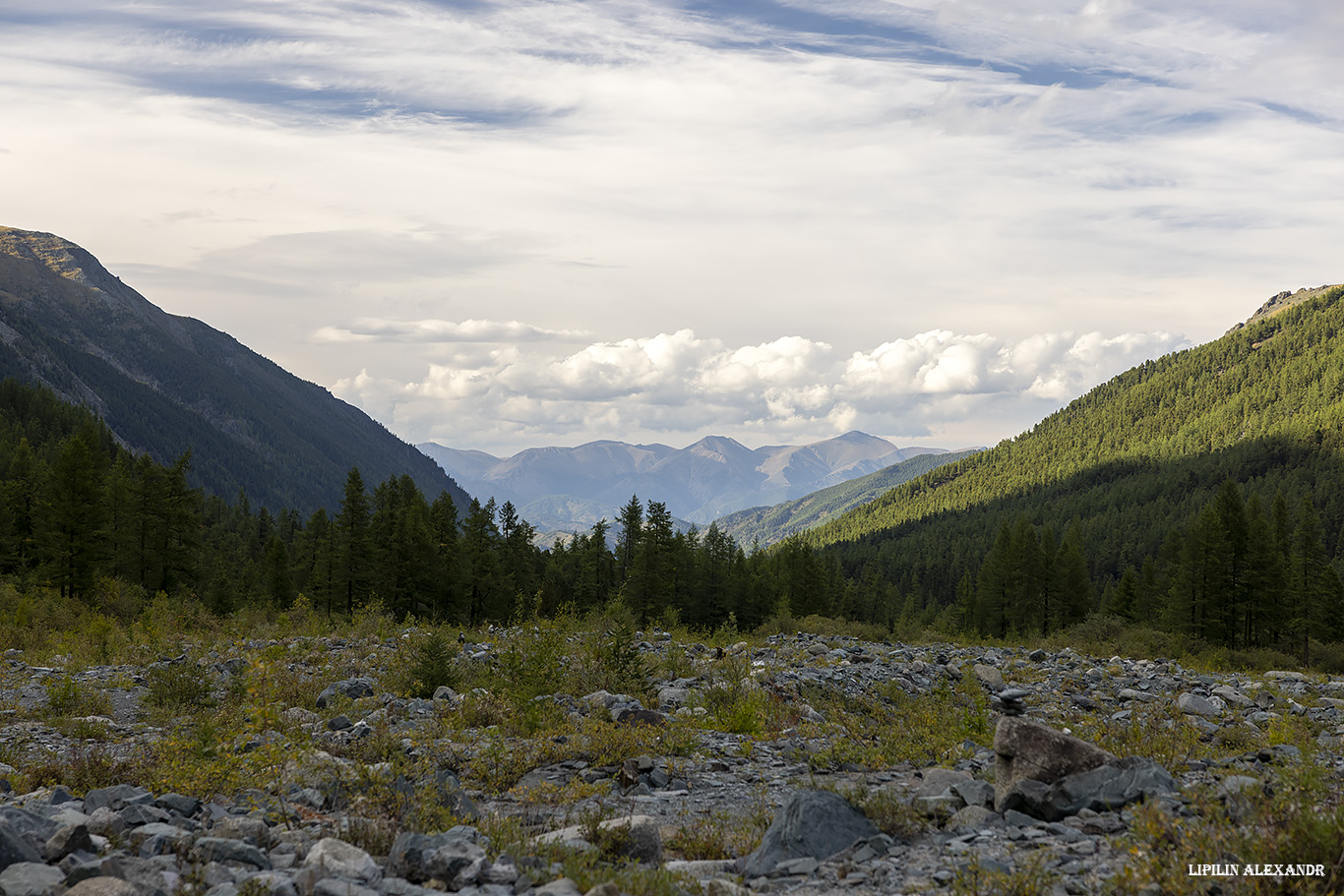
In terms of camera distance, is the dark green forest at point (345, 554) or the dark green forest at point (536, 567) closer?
the dark green forest at point (345, 554)

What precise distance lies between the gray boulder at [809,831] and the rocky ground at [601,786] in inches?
Result: 1.1

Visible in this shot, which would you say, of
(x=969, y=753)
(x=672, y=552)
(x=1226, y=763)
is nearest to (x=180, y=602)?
(x=672, y=552)

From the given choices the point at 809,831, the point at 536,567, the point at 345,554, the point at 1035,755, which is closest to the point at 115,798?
the point at 809,831

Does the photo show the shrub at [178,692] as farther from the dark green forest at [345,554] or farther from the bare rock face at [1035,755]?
the dark green forest at [345,554]

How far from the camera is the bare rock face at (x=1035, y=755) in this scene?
26.8 feet

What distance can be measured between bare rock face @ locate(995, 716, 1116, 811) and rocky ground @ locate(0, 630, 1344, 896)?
0.03m

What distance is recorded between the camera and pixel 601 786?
9508 mm

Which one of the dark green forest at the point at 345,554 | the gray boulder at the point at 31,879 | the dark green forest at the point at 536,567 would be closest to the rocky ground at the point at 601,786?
the gray boulder at the point at 31,879

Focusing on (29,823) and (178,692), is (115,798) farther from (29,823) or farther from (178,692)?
(178,692)

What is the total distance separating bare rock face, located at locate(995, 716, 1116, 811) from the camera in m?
8.16

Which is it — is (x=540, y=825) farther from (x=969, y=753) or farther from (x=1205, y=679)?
(x=1205, y=679)

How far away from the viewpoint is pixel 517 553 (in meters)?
59.2

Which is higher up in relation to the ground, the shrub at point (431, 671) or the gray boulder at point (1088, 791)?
the gray boulder at point (1088, 791)

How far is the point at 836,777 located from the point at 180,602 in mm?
38129
